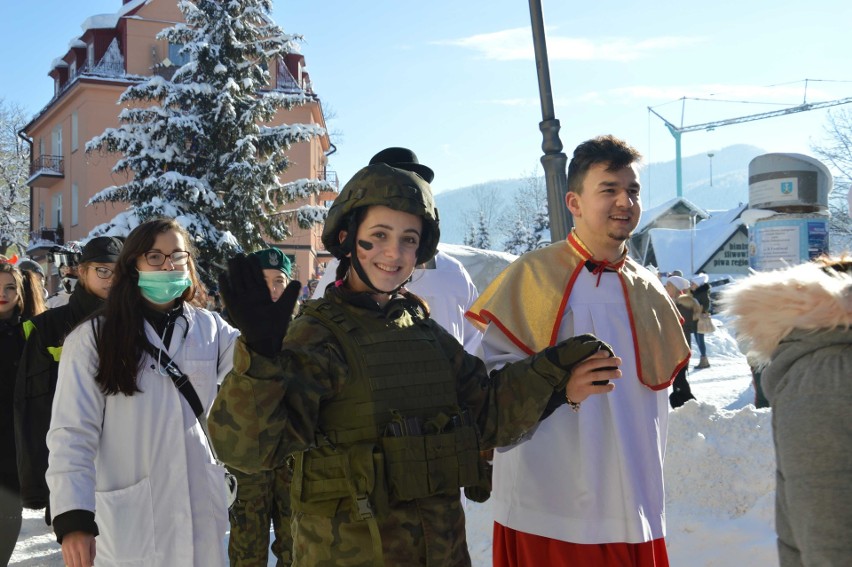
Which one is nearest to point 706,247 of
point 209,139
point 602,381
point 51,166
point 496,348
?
point 209,139

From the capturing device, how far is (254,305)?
210cm

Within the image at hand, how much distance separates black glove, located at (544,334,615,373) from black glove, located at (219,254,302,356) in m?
0.97

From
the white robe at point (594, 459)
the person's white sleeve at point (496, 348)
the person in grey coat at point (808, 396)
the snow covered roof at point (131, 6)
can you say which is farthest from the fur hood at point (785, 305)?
the snow covered roof at point (131, 6)

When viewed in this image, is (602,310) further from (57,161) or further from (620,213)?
(57,161)

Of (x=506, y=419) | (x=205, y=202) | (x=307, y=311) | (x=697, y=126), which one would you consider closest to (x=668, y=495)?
(x=506, y=419)

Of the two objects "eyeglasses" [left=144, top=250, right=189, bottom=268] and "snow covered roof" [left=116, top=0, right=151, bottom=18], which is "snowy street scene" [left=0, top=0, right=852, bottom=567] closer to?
"eyeglasses" [left=144, top=250, right=189, bottom=268]

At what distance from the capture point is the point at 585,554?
3049 millimetres

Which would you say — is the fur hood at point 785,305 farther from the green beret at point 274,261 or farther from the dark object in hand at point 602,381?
the green beret at point 274,261

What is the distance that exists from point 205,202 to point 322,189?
10.8 feet

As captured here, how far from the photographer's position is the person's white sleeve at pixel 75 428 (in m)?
3.05

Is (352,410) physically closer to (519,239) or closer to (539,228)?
(539,228)

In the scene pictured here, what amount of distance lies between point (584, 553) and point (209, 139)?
19.0 m

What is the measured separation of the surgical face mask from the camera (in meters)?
3.56

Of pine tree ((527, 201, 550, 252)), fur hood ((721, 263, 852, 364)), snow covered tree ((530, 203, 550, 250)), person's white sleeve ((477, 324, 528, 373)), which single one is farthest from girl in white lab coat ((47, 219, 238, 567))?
pine tree ((527, 201, 550, 252))
